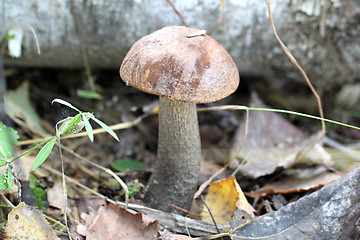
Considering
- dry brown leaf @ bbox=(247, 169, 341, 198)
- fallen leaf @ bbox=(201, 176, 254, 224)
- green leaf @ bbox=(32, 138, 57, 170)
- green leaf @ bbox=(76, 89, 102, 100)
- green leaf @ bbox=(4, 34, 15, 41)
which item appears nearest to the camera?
green leaf @ bbox=(32, 138, 57, 170)

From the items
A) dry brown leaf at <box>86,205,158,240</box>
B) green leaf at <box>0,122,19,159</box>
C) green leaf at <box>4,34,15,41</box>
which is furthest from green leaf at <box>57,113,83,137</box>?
green leaf at <box>4,34,15,41</box>

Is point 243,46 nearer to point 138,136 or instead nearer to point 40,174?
point 138,136

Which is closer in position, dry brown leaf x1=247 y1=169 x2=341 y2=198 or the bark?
dry brown leaf x1=247 y1=169 x2=341 y2=198

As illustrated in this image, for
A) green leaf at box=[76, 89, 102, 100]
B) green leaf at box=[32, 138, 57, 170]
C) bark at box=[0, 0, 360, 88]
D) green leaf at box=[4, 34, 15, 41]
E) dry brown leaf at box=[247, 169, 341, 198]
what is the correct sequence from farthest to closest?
1. green leaf at box=[76, 89, 102, 100]
2. bark at box=[0, 0, 360, 88]
3. green leaf at box=[4, 34, 15, 41]
4. dry brown leaf at box=[247, 169, 341, 198]
5. green leaf at box=[32, 138, 57, 170]

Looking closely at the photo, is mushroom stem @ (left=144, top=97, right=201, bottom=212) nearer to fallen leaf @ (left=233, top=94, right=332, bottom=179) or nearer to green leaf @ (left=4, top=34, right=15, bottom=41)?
fallen leaf @ (left=233, top=94, right=332, bottom=179)

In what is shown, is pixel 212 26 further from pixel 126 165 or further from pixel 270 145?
pixel 126 165

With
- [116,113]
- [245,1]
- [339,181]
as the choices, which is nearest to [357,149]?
[339,181]
